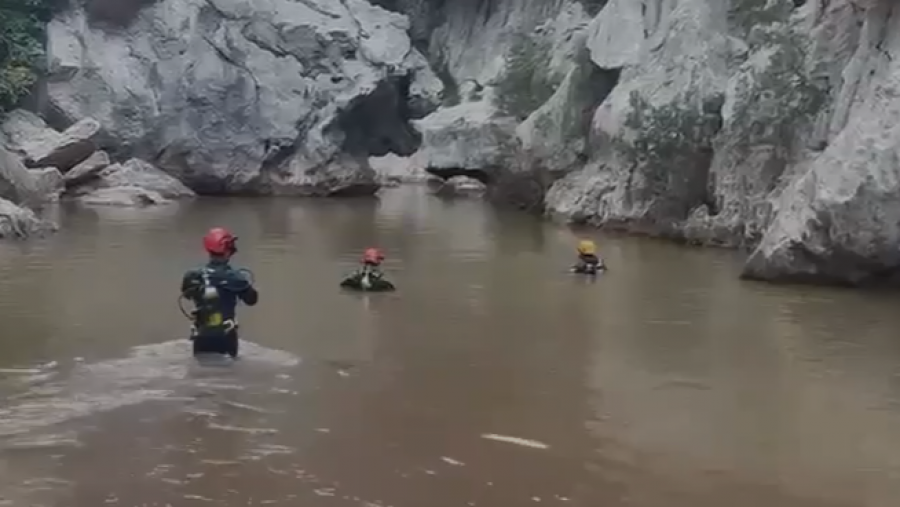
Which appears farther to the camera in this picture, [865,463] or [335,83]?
[335,83]

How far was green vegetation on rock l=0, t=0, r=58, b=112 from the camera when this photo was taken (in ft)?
93.0

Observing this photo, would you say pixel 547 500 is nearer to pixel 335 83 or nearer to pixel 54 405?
pixel 54 405

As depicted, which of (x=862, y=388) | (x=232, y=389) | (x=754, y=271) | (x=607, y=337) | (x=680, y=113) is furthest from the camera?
(x=680, y=113)

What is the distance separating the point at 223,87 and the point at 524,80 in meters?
8.64

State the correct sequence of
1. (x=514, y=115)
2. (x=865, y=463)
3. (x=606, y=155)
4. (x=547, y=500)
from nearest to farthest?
1. (x=547, y=500)
2. (x=865, y=463)
3. (x=606, y=155)
4. (x=514, y=115)

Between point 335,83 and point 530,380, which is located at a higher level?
point 335,83

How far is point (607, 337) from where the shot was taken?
10.5m

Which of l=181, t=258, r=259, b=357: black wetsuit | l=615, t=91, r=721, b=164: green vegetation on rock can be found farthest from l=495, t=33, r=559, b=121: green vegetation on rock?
l=181, t=258, r=259, b=357: black wetsuit

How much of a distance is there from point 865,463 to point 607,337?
4061 millimetres

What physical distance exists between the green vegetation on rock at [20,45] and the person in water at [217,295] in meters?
21.5

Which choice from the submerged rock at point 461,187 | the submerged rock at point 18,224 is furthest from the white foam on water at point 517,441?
the submerged rock at point 461,187

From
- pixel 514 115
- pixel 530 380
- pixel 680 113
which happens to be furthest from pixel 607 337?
pixel 514 115

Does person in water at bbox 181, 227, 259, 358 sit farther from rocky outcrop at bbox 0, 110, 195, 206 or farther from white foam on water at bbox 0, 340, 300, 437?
rocky outcrop at bbox 0, 110, 195, 206

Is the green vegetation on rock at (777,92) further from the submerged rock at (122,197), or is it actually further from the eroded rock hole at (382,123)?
the eroded rock hole at (382,123)
